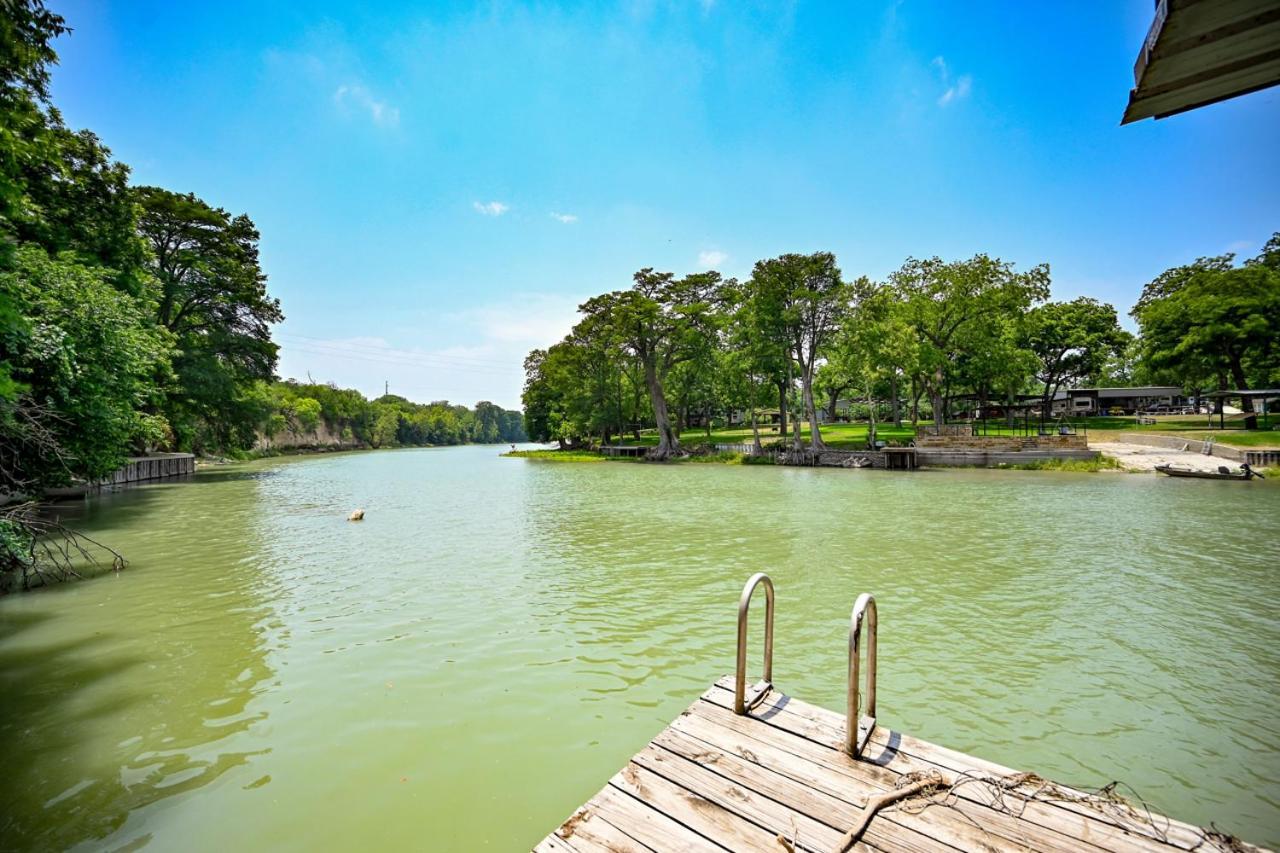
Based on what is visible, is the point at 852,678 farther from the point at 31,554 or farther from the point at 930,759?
the point at 31,554

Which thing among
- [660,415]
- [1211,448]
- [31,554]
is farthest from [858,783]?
[660,415]

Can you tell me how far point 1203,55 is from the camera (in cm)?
293

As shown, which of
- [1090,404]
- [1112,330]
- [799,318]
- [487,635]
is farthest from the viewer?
[1090,404]

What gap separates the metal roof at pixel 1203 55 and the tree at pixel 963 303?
37.7 m

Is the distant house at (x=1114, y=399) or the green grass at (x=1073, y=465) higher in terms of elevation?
the distant house at (x=1114, y=399)

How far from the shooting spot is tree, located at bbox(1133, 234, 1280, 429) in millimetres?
37969

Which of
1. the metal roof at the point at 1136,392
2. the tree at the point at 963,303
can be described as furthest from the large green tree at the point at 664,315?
the metal roof at the point at 1136,392

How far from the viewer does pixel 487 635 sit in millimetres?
7586

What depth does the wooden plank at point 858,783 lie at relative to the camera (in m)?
2.73

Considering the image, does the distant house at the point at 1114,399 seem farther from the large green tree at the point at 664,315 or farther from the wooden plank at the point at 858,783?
the wooden plank at the point at 858,783

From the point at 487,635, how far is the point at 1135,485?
29461 mm

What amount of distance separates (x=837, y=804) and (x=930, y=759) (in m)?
0.85

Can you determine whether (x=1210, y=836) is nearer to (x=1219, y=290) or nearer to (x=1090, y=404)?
(x=1219, y=290)

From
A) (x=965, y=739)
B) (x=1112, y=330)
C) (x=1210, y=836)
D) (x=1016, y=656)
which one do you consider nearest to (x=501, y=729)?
(x=965, y=739)
